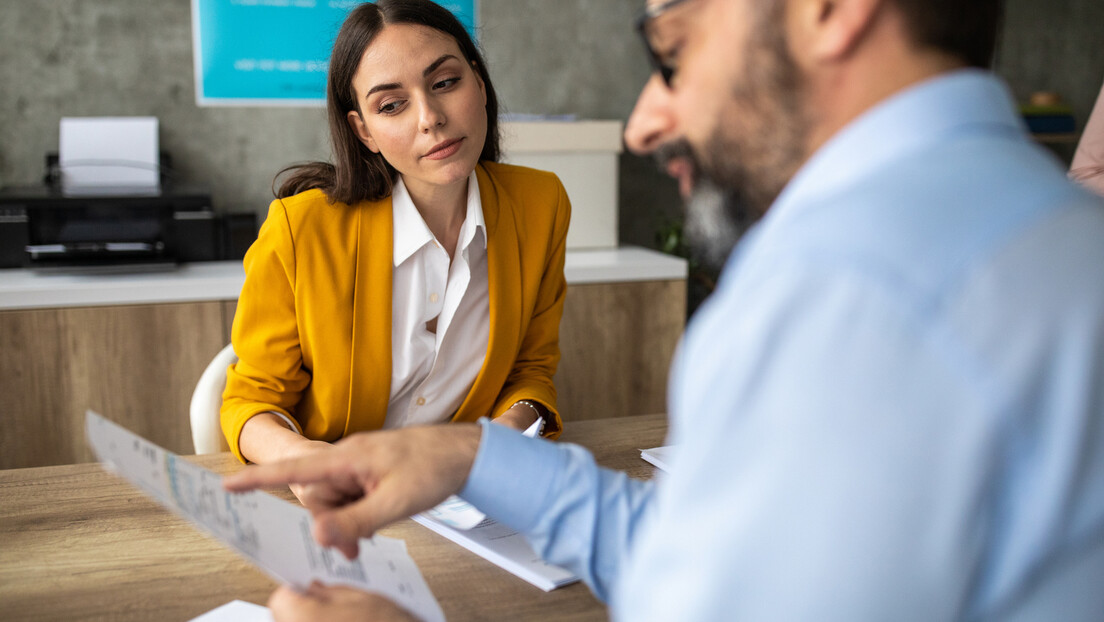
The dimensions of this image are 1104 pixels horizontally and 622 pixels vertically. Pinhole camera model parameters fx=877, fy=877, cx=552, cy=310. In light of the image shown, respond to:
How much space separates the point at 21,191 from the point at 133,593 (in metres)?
1.99

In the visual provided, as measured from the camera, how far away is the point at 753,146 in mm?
554

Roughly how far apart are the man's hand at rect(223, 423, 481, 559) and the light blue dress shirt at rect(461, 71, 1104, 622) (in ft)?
0.91

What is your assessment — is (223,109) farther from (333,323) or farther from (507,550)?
(507,550)

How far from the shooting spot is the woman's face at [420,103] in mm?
1338

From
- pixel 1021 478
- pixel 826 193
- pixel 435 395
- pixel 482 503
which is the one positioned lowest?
pixel 435 395

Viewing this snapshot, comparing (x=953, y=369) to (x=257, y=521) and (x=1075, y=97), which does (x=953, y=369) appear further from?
(x=1075, y=97)

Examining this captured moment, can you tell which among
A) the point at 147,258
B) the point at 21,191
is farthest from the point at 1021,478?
the point at 21,191

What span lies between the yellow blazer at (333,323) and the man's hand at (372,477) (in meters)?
0.57

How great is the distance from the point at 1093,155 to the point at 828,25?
1442mm

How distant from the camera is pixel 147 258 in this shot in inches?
91.4

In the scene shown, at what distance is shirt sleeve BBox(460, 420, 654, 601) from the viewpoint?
2.35 feet

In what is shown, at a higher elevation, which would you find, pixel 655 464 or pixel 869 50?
pixel 869 50

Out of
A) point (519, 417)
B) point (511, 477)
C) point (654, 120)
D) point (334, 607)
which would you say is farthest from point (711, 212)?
point (519, 417)

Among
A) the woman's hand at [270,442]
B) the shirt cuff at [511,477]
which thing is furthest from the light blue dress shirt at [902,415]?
the woman's hand at [270,442]
